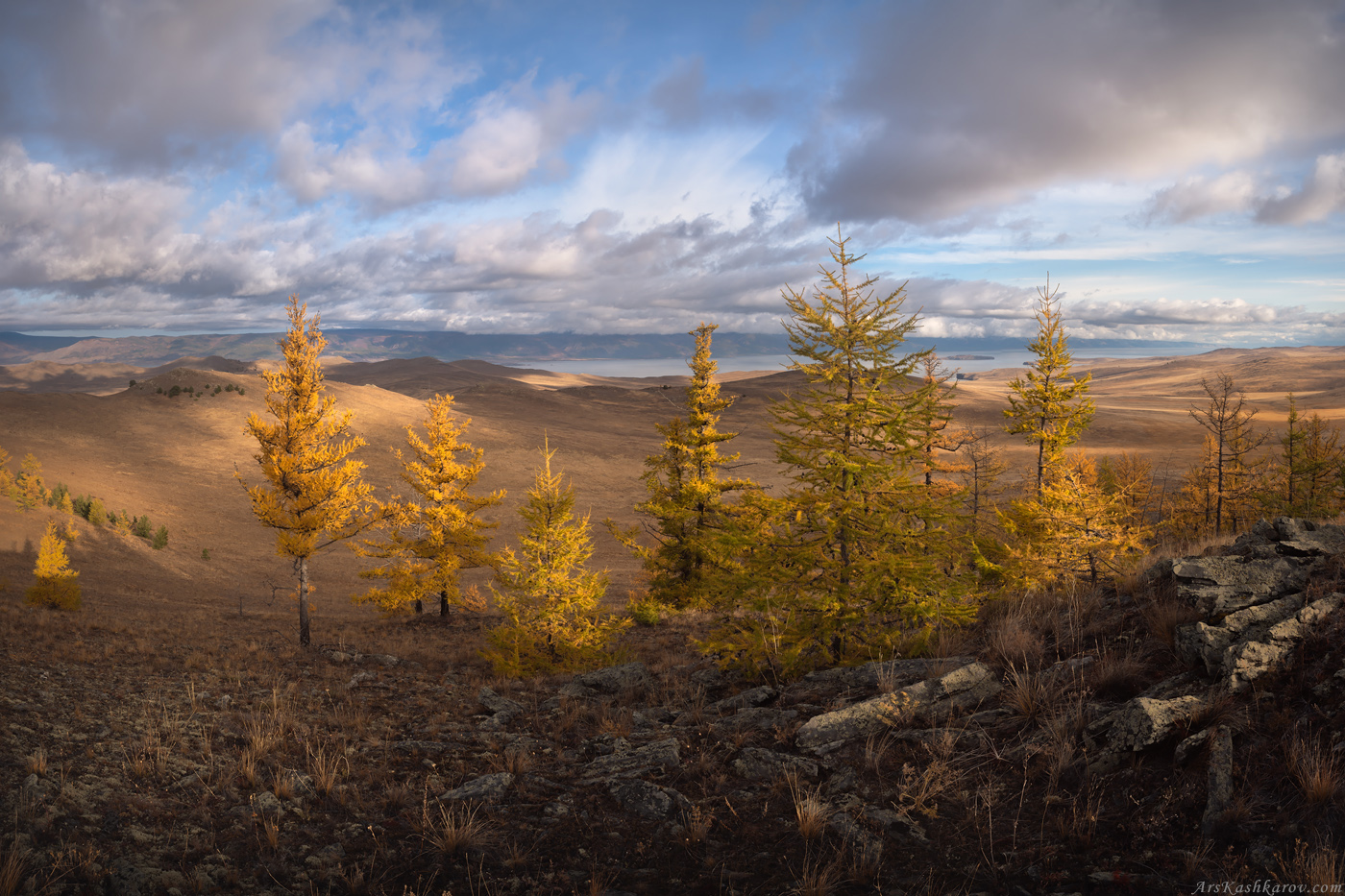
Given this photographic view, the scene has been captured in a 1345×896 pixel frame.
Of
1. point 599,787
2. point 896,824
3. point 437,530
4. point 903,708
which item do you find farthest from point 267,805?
point 437,530

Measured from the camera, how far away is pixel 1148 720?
4.56 metres

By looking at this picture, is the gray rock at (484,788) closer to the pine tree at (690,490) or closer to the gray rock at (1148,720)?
the gray rock at (1148,720)

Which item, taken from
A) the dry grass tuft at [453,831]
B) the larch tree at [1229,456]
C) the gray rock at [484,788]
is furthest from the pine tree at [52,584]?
the larch tree at [1229,456]

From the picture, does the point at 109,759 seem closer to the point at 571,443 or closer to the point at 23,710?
the point at 23,710

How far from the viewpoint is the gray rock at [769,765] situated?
558 centimetres

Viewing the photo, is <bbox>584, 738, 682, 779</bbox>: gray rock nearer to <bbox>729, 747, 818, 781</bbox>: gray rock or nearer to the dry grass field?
the dry grass field

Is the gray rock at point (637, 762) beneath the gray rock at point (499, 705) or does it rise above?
above

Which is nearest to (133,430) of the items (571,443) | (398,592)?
(571,443)

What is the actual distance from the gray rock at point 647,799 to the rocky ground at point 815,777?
0.02 m

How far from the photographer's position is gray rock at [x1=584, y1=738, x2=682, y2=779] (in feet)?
19.8

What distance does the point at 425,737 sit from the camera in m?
7.74

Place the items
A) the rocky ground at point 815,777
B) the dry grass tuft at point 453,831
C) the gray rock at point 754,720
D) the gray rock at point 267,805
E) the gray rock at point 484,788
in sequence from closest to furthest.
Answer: the rocky ground at point 815,777, the dry grass tuft at point 453,831, the gray rock at point 267,805, the gray rock at point 484,788, the gray rock at point 754,720

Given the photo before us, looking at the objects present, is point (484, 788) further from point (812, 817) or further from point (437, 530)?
point (437, 530)

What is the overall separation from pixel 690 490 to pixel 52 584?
69.4 feet
